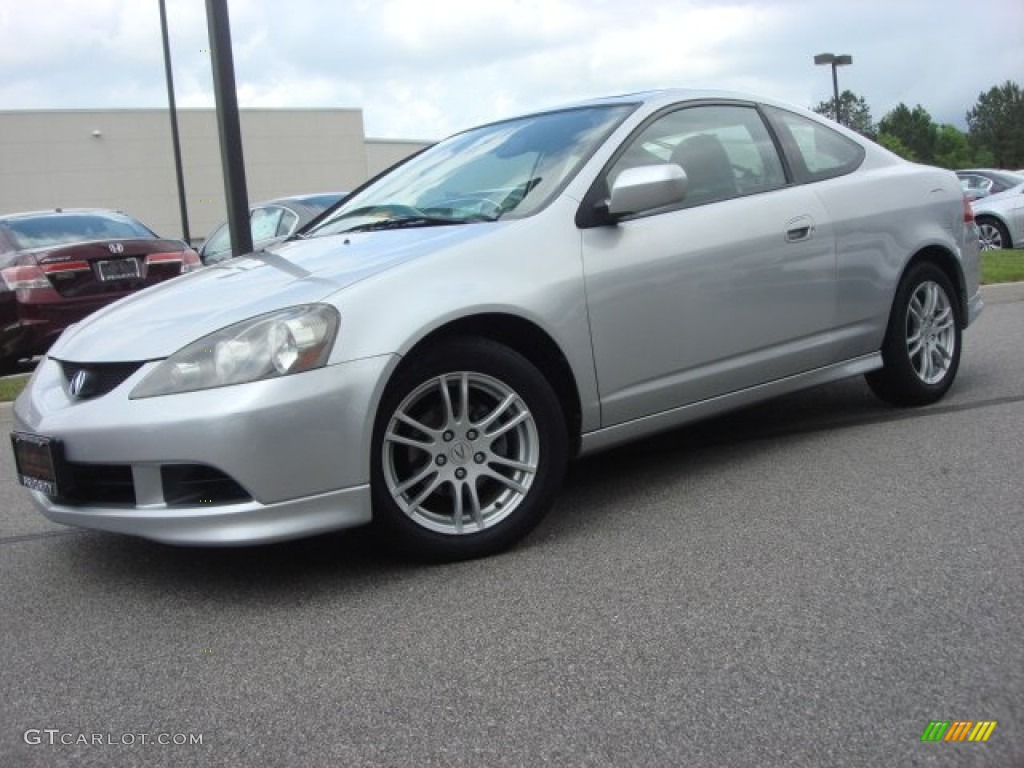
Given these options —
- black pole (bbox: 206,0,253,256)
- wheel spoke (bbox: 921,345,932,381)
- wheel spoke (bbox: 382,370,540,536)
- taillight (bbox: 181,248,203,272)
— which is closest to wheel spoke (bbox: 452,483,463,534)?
wheel spoke (bbox: 382,370,540,536)

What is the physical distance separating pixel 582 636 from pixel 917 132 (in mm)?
118214

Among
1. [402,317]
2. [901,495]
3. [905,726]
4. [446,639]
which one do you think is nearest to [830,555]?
[901,495]

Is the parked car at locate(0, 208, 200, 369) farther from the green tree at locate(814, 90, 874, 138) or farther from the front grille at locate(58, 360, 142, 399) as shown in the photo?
the green tree at locate(814, 90, 874, 138)

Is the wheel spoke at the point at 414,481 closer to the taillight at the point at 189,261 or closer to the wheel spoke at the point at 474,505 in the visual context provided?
the wheel spoke at the point at 474,505

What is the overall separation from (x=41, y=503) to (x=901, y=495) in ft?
9.76

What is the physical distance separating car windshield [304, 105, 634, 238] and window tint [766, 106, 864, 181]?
91 cm

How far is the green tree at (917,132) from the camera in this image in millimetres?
109000

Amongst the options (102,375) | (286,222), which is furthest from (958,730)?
(286,222)

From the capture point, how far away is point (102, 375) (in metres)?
3.28

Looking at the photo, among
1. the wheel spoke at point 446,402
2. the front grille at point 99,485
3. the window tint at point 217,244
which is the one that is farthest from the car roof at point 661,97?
the window tint at point 217,244

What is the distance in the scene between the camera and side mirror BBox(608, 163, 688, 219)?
366 cm

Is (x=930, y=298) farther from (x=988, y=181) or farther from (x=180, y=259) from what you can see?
(x=988, y=181)

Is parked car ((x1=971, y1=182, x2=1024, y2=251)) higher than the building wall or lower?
lower

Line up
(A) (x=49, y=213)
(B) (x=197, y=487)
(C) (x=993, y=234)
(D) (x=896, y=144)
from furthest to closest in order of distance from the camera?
1. (D) (x=896, y=144)
2. (C) (x=993, y=234)
3. (A) (x=49, y=213)
4. (B) (x=197, y=487)
